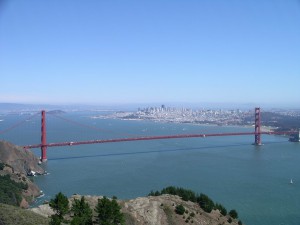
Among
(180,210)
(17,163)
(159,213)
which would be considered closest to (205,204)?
(180,210)

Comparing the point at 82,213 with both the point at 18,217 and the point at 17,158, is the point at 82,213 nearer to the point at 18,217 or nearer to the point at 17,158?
the point at 18,217

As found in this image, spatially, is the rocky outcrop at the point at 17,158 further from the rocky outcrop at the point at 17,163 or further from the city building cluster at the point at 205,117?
the city building cluster at the point at 205,117

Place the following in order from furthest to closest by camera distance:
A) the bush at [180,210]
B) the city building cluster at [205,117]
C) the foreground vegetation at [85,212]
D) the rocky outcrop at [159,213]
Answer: the city building cluster at [205,117] < the bush at [180,210] < the rocky outcrop at [159,213] < the foreground vegetation at [85,212]

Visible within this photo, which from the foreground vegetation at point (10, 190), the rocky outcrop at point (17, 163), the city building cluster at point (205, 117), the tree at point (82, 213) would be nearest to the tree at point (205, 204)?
the tree at point (82, 213)

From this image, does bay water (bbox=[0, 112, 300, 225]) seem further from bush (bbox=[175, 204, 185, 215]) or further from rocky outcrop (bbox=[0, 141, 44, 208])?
bush (bbox=[175, 204, 185, 215])

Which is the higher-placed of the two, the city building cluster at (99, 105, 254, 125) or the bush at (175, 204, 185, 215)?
the bush at (175, 204, 185, 215)

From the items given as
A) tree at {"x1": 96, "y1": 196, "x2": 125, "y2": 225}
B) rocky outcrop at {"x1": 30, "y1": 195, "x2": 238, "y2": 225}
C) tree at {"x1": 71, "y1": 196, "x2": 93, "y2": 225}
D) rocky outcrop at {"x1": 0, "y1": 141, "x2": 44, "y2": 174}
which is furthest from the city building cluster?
tree at {"x1": 71, "y1": 196, "x2": 93, "y2": 225}

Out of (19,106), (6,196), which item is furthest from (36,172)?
(19,106)

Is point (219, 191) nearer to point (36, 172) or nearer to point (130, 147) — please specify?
point (36, 172)

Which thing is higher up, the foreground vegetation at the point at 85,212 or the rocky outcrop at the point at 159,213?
the foreground vegetation at the point at 85,212
